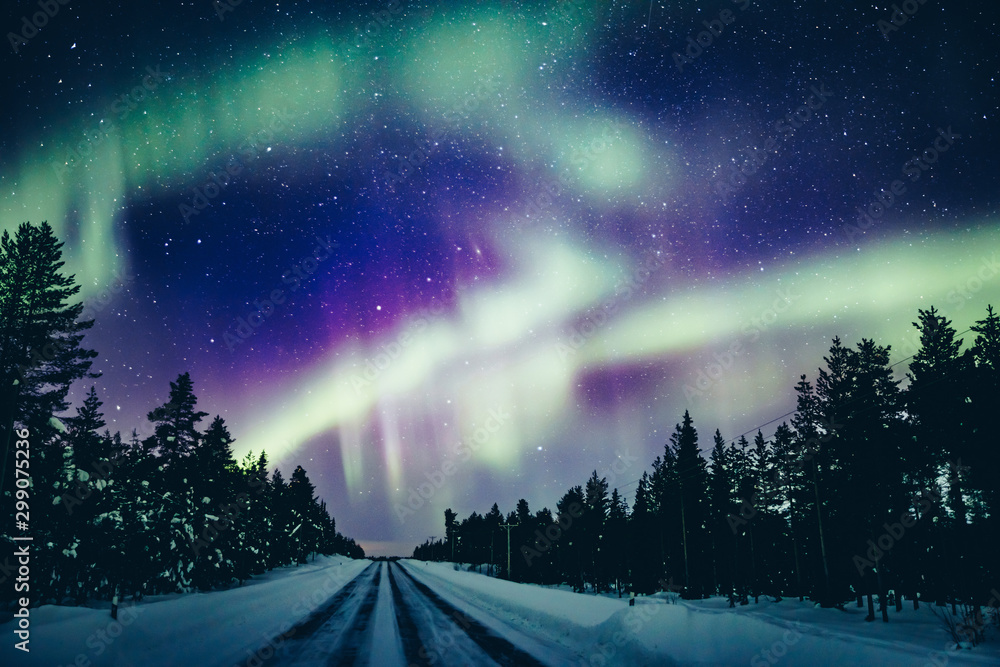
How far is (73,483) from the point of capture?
19156mm

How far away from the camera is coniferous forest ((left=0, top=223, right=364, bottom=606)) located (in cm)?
1838

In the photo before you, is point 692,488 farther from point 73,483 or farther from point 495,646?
point 73,483

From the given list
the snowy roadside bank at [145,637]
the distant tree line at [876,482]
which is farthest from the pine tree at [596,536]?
the snowy roadside bank at [145,637]

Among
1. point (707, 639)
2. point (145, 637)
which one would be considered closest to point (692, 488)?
point (707, 639)

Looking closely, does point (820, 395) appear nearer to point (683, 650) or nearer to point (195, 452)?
point (683, 650)

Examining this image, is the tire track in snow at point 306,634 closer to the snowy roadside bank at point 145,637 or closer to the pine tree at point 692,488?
the snowy roadside bank at point 145,637

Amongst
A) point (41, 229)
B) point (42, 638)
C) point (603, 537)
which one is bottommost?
point (603, 537)

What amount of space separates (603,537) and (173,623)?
57641mm

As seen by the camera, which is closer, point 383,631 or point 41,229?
point 383,631

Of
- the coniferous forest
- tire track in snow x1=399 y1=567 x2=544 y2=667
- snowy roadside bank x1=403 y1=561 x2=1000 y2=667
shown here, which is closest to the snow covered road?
tire track in snow x1=399 y1=567 x2=544 y2=667

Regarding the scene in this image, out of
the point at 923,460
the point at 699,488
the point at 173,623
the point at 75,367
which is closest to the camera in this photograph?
the point at 173,623

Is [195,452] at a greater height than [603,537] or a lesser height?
greater

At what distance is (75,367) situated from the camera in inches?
922

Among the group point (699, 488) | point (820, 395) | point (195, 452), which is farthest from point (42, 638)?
point (699, 488)
